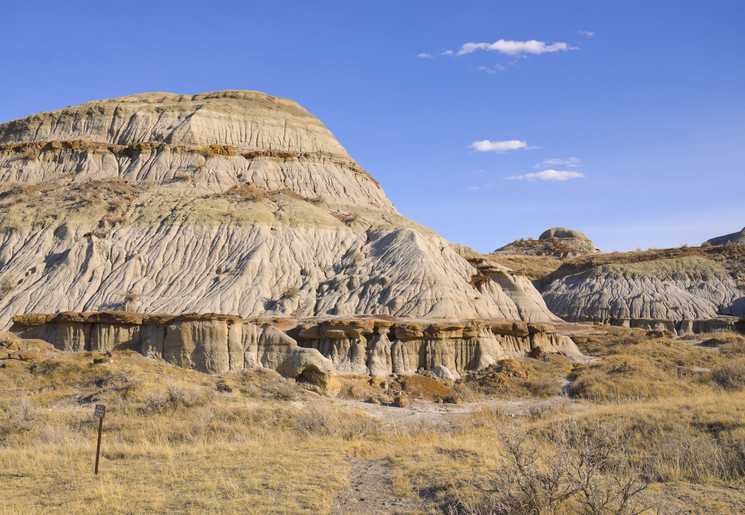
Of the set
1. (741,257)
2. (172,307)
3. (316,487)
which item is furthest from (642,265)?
(316,487)

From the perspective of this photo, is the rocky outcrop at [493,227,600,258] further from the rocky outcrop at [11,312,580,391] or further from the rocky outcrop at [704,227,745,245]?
the rocky outcrop at [11,312,580,391]

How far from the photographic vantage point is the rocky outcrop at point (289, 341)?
2567cm

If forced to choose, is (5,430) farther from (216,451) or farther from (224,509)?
(224,509)

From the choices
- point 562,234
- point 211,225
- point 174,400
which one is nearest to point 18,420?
point 174,400

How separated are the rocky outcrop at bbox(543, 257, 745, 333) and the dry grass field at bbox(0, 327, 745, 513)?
34159 mm

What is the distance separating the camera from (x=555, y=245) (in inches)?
4183

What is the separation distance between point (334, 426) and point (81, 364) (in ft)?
44.1

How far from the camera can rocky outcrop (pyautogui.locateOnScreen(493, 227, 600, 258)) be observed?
102688 mm

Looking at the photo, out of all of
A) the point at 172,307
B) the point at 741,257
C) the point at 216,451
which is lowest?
the point at 216,451

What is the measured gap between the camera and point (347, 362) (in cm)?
2778

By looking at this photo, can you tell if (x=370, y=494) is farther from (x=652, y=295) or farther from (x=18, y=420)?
(x=652, y=295)

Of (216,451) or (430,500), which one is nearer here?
(430,500)

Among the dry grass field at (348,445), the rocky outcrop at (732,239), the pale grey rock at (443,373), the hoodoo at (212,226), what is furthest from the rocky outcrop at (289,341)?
the rocky outcrop at (732,239)

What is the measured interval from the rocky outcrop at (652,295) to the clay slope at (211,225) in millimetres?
19601
